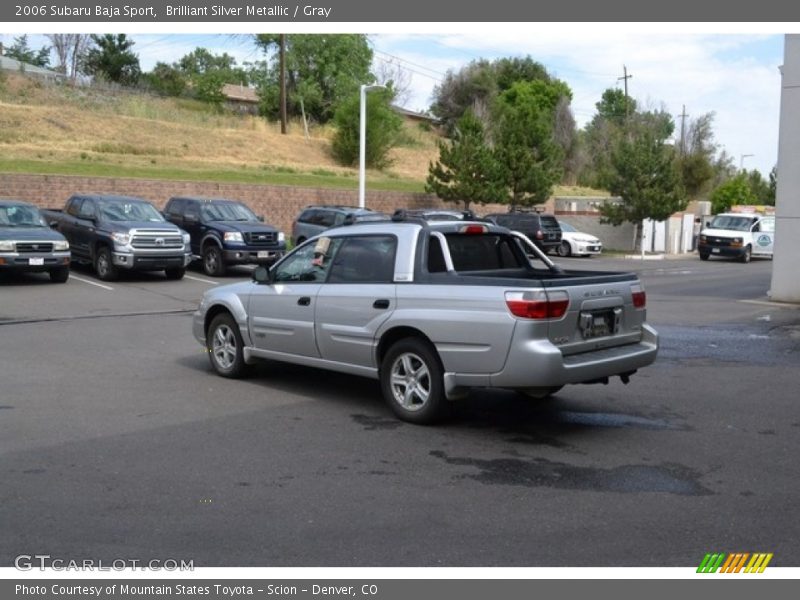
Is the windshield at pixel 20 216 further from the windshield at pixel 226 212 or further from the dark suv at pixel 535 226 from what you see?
the dark suv at pixel 535 226

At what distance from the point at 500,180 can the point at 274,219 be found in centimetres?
1032

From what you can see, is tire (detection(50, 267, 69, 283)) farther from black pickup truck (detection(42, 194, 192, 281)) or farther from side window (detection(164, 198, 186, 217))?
side window (detection(164, 198, 186, 217))

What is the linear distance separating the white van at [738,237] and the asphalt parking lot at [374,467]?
88.6 ft

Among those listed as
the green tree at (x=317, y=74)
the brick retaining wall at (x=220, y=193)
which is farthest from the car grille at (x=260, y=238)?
the green tree at (x=317, y=74)

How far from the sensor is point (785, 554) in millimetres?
5184

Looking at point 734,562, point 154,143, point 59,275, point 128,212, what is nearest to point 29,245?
point 59,275

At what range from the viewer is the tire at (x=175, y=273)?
2202 centimetres

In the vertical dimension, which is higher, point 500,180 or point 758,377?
point 500,180

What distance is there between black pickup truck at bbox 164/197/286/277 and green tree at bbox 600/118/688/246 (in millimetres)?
19286

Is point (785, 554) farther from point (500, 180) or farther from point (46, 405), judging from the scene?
point (500, 180)

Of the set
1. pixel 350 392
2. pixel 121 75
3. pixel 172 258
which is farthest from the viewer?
pixel 121 75

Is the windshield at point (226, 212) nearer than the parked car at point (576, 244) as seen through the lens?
Yes

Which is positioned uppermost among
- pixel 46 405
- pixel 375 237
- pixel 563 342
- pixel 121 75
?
pixel 121 75

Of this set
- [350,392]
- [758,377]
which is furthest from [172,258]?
→ [758,377]
